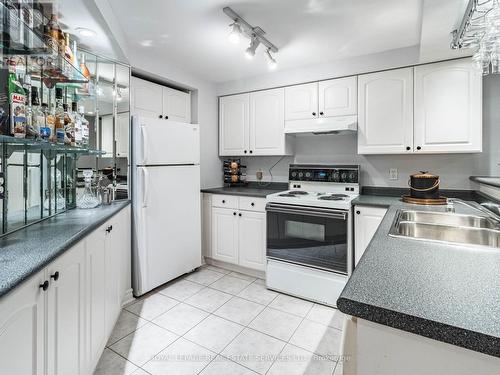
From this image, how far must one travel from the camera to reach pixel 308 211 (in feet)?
8.30

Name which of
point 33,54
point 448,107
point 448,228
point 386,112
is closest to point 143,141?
point 33,54

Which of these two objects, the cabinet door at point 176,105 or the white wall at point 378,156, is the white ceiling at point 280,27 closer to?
the white wall at point 378,156

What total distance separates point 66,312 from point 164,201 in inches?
61.2

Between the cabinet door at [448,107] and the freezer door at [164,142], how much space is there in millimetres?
2119

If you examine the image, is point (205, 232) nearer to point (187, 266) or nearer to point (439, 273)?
point (187, 266)

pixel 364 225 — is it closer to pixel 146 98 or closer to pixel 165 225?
pixel 165 225

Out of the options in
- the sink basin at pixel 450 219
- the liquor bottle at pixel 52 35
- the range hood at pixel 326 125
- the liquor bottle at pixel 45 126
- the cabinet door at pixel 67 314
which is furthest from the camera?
the range hood at pixel 326 125

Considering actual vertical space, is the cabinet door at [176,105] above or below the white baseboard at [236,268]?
above

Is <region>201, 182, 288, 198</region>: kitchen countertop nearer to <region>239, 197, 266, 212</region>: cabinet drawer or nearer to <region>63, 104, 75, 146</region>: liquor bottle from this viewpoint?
<region>239, 197, 266, 212</region>: cabinet drawer

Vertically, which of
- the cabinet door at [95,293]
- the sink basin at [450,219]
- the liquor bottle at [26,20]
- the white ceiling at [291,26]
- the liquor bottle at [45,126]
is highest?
the white ceiling at [291,26]

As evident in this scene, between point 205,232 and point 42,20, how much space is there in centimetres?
245

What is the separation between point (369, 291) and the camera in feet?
2.36

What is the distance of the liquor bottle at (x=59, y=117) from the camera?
167 centimetres

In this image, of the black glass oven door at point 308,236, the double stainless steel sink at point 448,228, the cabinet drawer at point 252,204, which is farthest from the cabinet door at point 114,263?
the double stainless steel sink at point 448,228
